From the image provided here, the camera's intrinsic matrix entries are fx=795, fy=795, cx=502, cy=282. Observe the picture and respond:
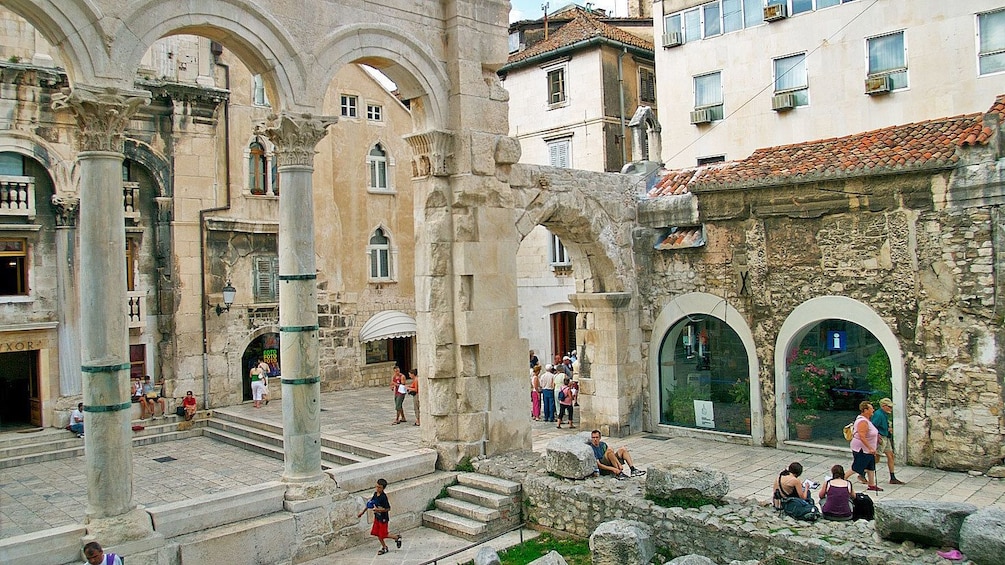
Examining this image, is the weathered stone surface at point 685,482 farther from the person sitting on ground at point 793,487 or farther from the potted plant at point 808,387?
the potted plant at point 808,387

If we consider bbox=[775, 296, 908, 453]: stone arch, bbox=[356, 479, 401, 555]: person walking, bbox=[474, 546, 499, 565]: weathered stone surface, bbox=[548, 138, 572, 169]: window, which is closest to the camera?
bbox=[474, 546, 499, 565]: weathered stone surface

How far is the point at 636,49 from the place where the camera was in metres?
25.2

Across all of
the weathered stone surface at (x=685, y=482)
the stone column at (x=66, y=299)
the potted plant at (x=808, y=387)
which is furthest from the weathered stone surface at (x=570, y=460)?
the stone column at (x=66, y=299)

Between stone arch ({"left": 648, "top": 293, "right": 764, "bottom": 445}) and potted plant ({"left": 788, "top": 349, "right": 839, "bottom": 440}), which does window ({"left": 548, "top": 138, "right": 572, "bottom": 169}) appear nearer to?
stone arch ({"left": 648, "top": 293, "right": 764, "bottom": 445})

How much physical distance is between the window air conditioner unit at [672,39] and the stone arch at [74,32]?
1761 cm

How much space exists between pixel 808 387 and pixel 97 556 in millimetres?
11699

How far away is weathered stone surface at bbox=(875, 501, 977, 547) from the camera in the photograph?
315 inches

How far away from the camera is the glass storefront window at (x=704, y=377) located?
15.5 metres

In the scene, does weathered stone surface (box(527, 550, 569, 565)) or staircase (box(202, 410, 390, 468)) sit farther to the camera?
staircase (box(202, 410, 390, 468))

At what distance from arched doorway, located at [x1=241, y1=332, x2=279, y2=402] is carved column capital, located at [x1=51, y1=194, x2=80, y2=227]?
205 inches

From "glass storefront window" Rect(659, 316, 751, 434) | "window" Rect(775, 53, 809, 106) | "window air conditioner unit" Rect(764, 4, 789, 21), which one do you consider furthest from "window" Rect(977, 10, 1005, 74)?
"glass storefront window" Rect(659, 316, 751, 434)

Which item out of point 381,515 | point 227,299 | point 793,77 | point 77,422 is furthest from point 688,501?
point 793,77

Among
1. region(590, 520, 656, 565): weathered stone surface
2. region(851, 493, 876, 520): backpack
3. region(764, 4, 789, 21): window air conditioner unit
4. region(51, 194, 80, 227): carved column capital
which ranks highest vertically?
region(764, 4, 789, 21): window air conditioner unit

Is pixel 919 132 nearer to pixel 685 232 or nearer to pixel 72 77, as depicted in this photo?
pixel 685 232
